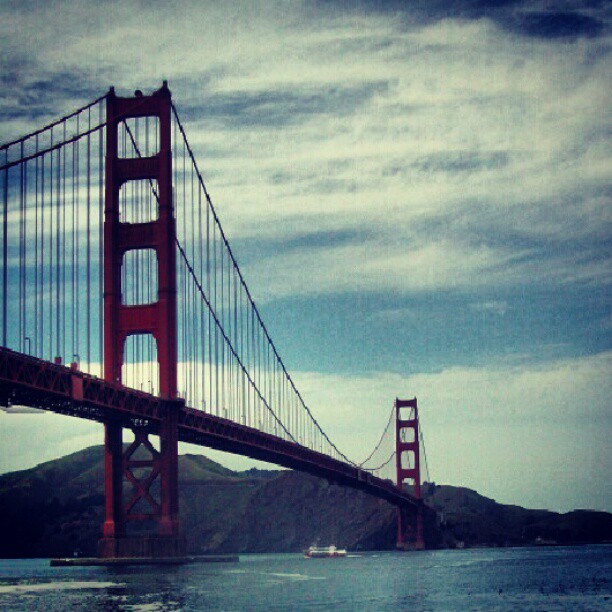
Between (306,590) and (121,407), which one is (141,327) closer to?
(121,407)

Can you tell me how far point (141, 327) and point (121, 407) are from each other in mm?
7042

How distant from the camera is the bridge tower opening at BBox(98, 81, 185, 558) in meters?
78.1

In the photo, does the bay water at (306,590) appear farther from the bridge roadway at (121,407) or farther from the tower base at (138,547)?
the bridge roadway at (121,407)

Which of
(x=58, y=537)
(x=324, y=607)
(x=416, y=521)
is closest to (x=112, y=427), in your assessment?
(x=324, y=607)

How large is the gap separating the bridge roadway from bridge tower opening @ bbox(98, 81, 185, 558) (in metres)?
1.16

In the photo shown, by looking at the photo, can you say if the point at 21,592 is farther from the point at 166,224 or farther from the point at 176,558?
the point at 166,224

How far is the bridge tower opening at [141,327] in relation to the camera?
256 ft

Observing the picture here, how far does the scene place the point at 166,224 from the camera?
81.1 m

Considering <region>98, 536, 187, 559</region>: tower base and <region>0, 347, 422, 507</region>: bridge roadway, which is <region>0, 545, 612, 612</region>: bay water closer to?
<region>98, 536, 187, 559</region>: tower base

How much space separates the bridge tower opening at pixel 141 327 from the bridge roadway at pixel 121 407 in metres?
1.16

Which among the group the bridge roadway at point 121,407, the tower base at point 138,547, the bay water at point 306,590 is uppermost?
the bridge roadway at point 121,407

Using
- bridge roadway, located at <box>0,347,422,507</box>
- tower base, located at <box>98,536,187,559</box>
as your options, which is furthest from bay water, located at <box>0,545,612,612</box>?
bridge roadway, located at <box>0,347,422,507</box>

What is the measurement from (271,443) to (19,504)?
10750cm

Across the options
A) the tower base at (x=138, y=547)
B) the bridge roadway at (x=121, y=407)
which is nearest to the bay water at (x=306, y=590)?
the tower base at (x=138, y=547)
